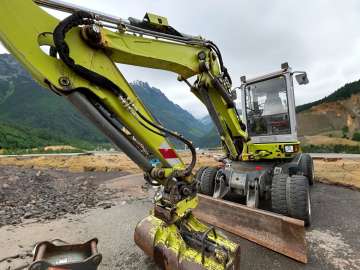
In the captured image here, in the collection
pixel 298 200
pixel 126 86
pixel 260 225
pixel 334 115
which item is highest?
pixel 334 115

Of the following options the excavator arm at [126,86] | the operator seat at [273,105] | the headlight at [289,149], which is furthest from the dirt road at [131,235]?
the operator seat at [273,105]

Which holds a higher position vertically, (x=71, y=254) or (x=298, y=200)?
(x=298, y=200)

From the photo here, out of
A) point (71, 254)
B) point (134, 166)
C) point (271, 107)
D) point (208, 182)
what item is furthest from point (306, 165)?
point (134, 166)

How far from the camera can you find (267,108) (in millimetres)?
5574

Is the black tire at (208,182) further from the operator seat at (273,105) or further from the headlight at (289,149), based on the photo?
the operator seat at (273,105)

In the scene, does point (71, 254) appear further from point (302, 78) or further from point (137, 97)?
point (302, 78)

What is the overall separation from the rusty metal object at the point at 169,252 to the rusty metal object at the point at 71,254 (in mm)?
648

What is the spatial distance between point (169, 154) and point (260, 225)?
1819mm

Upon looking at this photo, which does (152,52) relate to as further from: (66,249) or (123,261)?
(123,261)

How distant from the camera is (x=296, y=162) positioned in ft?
17.2

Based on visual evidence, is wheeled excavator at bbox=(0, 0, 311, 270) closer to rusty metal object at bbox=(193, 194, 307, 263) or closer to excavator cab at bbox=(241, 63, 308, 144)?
rusty metal object at bbox=(193, 194, 307, 263)

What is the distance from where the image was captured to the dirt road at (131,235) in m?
3.28

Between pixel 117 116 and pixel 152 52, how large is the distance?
0.97m

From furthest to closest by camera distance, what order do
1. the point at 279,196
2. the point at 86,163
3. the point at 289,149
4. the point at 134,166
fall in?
the point at 86,163 < the point at 134,166 < the point at 289,149 < the point at 279,196
